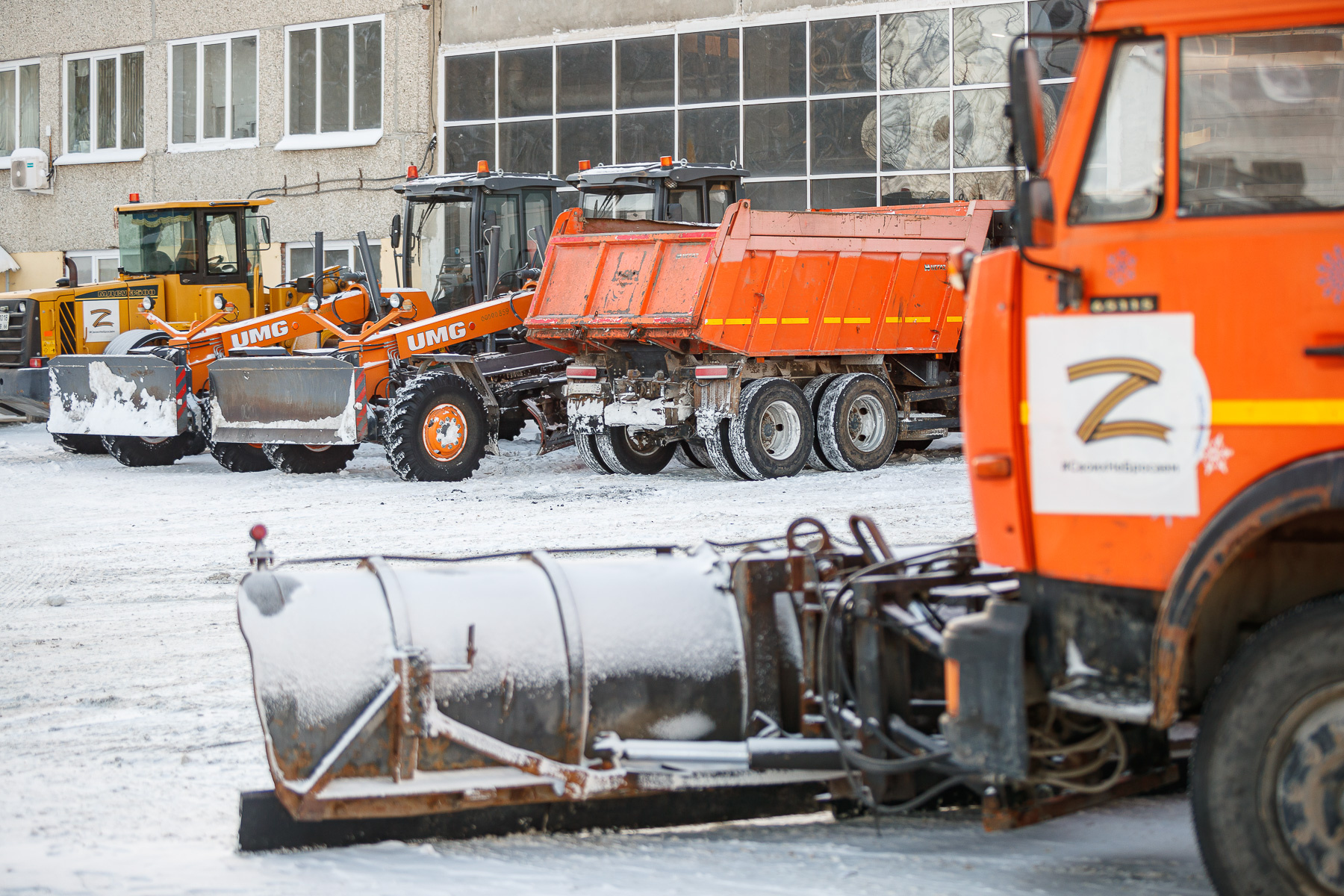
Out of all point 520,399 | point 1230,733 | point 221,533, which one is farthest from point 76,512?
point 1230,733

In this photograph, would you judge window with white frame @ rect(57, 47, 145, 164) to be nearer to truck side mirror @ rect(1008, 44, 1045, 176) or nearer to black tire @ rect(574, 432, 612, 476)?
black tire @ rect(574, 432, 612, 476)

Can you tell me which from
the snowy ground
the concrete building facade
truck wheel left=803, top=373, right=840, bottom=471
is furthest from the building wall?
the snowy ground

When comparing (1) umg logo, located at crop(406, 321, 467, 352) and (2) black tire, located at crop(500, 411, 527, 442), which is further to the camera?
(2) black tire, located at crop(500, 411, 527, 442)

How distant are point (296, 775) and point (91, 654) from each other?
334cm

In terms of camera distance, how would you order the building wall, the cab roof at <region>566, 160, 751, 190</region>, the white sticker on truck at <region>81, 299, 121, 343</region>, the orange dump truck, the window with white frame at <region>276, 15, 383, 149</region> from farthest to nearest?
1. the window with white frame at <region>276, 15, 383, 149</region>
2. the building wall
3. the white sticker on truck at <region>81, 299, 121, 343</region>
4. the cab roof at <region>566, 160, 751, 190</region>
5. the orange dump truck

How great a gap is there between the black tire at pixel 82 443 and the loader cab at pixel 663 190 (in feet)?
19.5

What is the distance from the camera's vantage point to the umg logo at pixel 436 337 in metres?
14.7

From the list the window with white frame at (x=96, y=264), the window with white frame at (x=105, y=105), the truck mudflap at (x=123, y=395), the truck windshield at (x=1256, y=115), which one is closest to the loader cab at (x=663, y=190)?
the truck mudflap at (x=123, y=395)

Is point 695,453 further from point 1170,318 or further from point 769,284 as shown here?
point 1170,318

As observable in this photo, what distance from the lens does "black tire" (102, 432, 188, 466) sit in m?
15.4

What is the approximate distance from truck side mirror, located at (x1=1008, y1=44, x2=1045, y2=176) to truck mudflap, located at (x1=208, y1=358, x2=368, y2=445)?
10.6 m

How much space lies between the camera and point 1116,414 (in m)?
3.50

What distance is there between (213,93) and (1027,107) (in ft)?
86.9

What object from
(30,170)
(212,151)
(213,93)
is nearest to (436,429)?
(212,151)
